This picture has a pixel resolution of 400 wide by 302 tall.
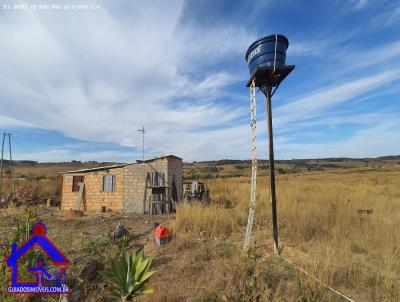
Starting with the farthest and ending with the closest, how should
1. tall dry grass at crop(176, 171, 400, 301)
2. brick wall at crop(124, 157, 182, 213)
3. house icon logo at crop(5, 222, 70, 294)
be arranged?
brick wall at crop(124, 157, 182, 213) → tall dry grass at crop(176, 171, 400, 301) → house icon logo at crop(5, 222, 70, 294)

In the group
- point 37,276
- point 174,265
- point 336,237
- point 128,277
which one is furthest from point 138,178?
point 128,277

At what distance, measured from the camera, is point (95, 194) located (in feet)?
46.7

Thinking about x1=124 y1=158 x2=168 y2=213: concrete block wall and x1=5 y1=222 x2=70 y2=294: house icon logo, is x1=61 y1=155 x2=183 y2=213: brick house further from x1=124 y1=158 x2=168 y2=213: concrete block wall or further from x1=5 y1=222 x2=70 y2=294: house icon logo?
x1=5 y1=222 x2=70 y2=294: house icon logo

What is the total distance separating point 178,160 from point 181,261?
994 cm

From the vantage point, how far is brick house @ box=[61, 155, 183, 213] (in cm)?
1316

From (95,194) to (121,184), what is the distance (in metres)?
1.95

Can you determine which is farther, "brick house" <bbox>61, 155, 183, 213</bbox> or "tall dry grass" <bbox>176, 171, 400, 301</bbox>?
"brick house" <bbox>61, 155, 183, 213</bbox>

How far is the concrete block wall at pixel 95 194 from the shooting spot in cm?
1366

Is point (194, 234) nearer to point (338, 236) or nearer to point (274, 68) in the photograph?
point (338, 236)

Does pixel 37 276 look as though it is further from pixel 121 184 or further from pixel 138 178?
pixel 121 184

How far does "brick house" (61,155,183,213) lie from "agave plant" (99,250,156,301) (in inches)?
367

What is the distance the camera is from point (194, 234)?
21.6ft

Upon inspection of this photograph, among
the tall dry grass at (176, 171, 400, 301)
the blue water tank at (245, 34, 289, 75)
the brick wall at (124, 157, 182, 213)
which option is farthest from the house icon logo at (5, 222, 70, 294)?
the brick wall at (124, 157, 182, 213)

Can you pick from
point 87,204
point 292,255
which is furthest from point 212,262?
point 87,204
